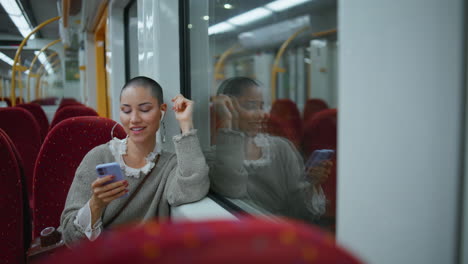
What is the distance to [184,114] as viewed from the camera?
4.89 feet

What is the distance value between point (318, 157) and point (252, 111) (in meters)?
0.42

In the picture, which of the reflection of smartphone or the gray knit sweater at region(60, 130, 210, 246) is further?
the gray knit sweater at region(60, 130, 210, 246)

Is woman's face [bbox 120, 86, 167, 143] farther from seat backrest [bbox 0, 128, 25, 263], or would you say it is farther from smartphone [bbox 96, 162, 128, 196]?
seat backrest [bbox 0, 128, 25, 263]

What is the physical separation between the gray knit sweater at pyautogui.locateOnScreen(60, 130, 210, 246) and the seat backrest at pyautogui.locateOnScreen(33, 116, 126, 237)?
0.57 ft

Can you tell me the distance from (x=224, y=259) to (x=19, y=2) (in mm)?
5310

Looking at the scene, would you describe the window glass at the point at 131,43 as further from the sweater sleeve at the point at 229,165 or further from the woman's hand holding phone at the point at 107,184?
the woman's hand holding phone at the point at 107,184

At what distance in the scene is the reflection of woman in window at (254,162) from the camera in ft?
4.22

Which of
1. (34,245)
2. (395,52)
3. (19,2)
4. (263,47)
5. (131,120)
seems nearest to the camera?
(395,52)

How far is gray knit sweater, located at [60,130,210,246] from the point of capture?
1350 mm

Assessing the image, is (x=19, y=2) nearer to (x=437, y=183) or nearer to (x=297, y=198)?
(x=297, y=198)

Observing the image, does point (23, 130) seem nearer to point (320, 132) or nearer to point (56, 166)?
point (56, 166)

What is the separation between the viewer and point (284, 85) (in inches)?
67.6

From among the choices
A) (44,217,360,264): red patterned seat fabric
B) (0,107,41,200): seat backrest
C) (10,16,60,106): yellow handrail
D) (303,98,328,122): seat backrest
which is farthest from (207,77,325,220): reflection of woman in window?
(10,16,60,106): yellow handrail

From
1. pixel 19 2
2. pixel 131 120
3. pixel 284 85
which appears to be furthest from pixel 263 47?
pixel 19 2
